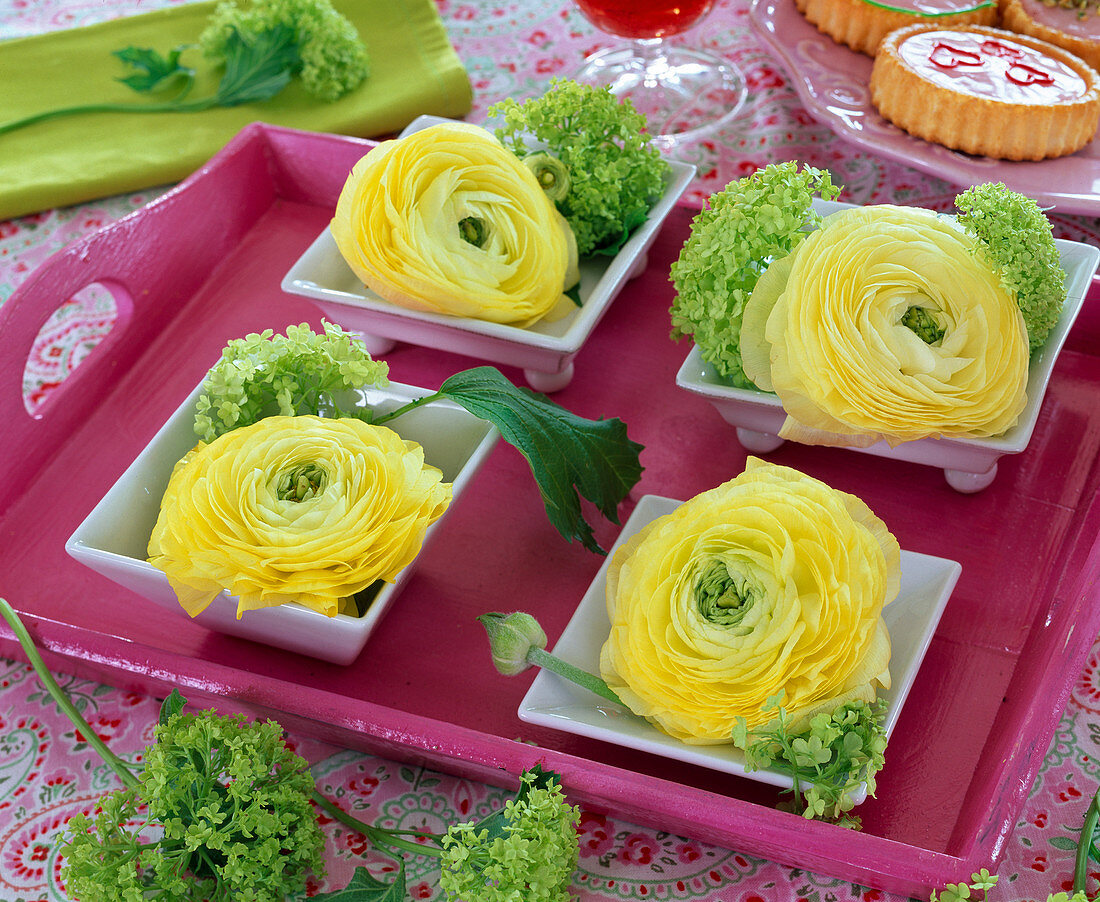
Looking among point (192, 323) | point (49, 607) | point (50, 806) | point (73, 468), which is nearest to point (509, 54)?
point (192, 323)

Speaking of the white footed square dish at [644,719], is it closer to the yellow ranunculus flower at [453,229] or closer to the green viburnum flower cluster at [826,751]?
the green viburnum flower cluster at [826,751]

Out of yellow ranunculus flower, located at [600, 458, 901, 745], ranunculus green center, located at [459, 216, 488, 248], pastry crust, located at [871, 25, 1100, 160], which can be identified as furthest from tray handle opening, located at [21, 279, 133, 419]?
pastry crust, located at [871, 25, 1100, 160]

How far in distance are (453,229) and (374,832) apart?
1.24 feet

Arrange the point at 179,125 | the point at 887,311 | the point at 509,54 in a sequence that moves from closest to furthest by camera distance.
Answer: the point at 887,311 → the point at 179,125 → the point at 509,54

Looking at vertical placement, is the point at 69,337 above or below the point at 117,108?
Result: below

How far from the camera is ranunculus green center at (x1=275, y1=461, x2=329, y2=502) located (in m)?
0.62

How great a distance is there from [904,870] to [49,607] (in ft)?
1.70

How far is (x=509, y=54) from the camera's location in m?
1.25

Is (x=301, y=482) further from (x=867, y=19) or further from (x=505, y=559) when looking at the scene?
(x=867, y=19)

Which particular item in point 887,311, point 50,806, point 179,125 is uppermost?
point 887,311

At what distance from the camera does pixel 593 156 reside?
833 millimetres

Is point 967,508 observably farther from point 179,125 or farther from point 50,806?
point 179,125

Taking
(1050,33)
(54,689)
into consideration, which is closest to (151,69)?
(54,689)

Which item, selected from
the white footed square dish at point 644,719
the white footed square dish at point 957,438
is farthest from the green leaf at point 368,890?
the white footed square dish at point 957,438
